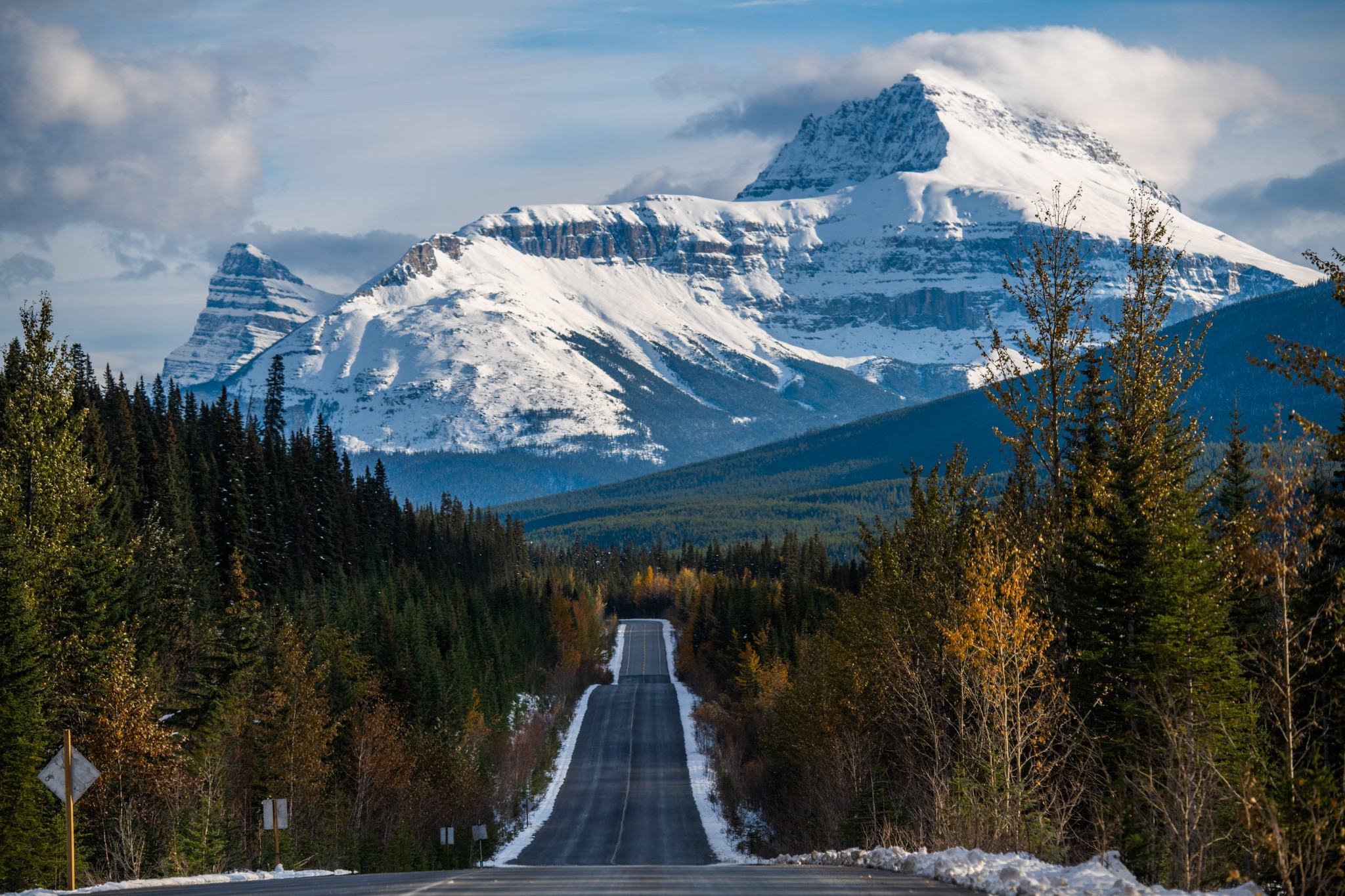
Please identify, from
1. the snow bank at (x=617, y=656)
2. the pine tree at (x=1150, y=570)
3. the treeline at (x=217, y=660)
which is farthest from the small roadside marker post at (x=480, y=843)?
the snow bank at (x=617, y=656)

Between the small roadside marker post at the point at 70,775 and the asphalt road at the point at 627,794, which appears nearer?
the small roadside marker post at the point at 70,775

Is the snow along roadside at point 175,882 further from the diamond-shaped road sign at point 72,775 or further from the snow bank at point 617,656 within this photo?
the snow bank at point 617,656

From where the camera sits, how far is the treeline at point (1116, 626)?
17.6 metres

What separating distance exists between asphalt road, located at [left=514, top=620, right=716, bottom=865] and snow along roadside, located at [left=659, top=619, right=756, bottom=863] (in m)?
0.52

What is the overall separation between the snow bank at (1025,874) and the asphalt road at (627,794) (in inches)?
1472

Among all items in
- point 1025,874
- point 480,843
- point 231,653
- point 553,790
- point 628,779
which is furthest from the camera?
point 628,779

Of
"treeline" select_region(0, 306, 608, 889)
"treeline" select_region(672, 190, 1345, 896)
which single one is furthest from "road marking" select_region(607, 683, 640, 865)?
"treeline" select_region(672, 190, 1345, 896)

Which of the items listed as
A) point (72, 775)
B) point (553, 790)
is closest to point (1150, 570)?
point (72, 775)

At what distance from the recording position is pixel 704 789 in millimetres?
83750

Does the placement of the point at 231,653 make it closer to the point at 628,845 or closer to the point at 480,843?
the point at 480,843

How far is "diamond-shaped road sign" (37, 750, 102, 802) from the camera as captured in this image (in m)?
23.2

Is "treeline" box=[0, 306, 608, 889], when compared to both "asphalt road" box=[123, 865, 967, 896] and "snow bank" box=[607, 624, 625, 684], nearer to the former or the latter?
"asphalt road" box=[123, 865, 967, 896]

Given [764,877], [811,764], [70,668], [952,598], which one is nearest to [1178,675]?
[952,598]

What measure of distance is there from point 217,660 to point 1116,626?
114 ft
